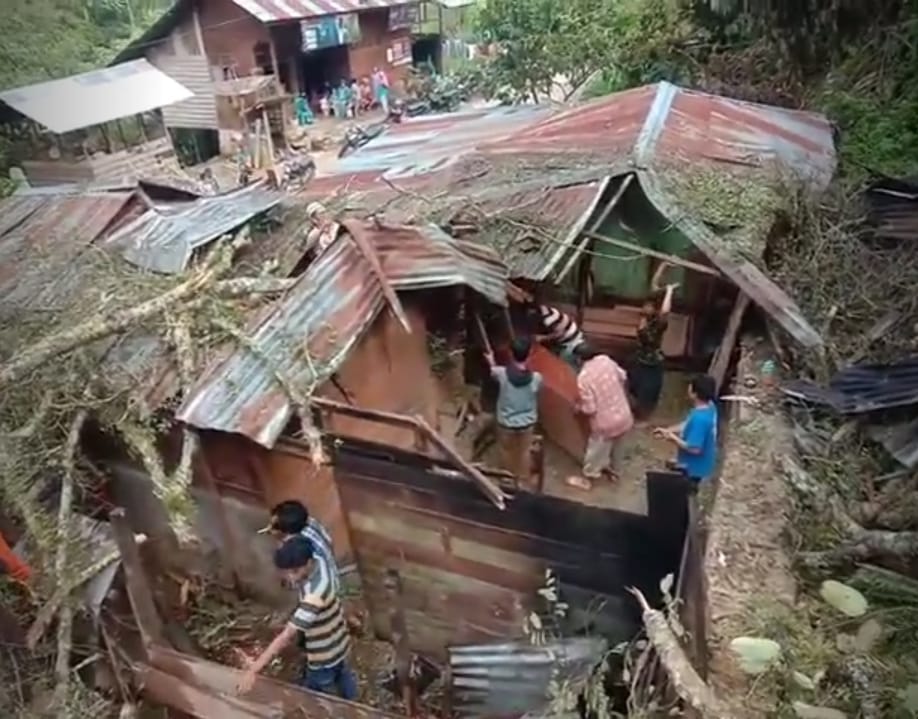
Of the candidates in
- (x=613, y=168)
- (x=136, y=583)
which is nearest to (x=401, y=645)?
(x=136, y=583)

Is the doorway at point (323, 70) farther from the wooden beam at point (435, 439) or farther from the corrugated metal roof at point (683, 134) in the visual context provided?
the wooden beam at point (435, 439)

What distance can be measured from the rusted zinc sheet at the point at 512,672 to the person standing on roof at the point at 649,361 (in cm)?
347

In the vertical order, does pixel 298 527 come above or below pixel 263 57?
above

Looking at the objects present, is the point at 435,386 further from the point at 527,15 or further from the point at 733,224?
the point at 527,15

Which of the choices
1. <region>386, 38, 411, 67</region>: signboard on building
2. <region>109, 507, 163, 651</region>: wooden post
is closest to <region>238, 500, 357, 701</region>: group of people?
<region>109, 507, 163, 651</region>: wooden post

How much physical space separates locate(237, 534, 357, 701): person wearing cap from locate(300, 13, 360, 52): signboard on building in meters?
22.7

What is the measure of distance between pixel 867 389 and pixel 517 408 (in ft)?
9.19

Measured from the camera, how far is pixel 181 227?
318 inches

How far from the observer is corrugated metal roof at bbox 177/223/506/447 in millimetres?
5668

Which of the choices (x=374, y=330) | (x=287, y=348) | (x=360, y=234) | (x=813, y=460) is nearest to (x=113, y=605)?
(x=287, y=348)

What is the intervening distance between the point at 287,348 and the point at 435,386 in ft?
7.56

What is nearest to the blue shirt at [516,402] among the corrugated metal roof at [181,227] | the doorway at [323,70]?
the corrugated metal roof at [181,227]

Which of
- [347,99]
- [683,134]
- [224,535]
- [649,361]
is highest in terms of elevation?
[683,134]

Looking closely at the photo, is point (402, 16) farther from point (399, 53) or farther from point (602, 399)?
point (602, 399)
